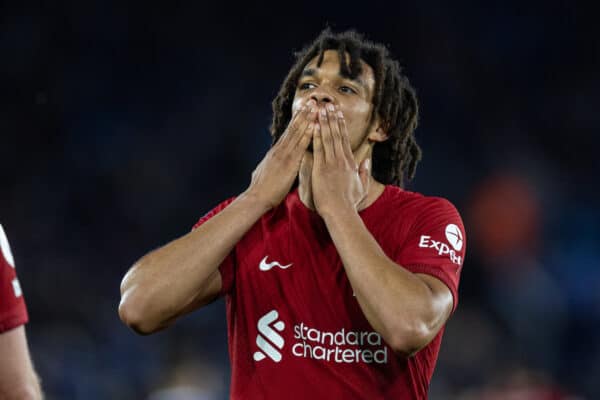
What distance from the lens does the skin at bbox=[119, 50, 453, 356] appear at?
2.81 metres

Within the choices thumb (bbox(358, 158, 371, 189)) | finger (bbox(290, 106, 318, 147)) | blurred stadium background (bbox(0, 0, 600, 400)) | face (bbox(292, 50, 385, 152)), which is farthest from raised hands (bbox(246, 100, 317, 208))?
blurred stadium background (bbox(0, 0, 600, 400))

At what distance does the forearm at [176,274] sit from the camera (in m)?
2.98

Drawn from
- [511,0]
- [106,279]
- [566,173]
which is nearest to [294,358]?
[106,279]

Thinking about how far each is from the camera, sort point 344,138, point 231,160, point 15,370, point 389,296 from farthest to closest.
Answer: point 231,160 < point 344,138 < point 389,296 < point 15,370

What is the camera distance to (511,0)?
14.7 m

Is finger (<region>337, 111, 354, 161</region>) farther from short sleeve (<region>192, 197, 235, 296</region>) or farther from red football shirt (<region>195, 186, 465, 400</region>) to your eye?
short sleeve (<region>192, 197, 235, 296</region>)

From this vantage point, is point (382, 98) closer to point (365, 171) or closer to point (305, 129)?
point (365, 171)

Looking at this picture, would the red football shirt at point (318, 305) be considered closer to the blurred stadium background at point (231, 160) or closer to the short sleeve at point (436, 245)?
the short sleeve at point (436, 245)

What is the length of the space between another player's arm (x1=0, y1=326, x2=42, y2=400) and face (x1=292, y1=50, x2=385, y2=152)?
155cm

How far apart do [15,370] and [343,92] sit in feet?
6.04

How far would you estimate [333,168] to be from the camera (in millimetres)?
3238

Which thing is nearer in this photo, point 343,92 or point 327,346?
point 327,346

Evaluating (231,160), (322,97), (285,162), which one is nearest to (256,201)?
(285,162)

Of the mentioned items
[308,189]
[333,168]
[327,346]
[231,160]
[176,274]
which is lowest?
[231,160]
